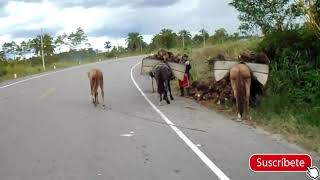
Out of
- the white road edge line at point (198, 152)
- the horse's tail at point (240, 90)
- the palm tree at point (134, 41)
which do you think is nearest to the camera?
the white road edge line at point (198, 152)

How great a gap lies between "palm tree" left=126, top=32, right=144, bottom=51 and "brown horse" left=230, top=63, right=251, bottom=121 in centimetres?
9654

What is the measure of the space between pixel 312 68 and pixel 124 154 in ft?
35.3

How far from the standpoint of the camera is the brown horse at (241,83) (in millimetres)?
16281

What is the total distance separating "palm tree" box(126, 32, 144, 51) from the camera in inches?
4463

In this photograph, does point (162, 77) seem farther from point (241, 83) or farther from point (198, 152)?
point (198, 152)

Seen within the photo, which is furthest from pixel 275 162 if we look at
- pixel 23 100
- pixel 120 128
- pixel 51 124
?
pixel 23 100

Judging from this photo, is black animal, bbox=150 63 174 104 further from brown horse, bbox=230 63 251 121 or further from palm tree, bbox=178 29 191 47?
palm tree, bbox=178 29 191 47

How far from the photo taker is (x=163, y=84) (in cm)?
2084

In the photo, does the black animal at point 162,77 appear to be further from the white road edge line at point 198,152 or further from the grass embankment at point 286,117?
the white road edge line at point 198,152

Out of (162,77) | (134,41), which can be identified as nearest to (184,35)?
(134,41)

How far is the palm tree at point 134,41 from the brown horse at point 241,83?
317ft

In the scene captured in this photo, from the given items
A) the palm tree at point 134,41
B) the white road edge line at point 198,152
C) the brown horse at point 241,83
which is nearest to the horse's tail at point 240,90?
the brown horse at point 241,83

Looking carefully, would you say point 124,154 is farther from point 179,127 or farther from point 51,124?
point 51,124

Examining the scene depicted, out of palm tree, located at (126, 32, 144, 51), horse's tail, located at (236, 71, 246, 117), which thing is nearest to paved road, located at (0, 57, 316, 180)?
horse's tail, located at (236, 71, 246, 117)
